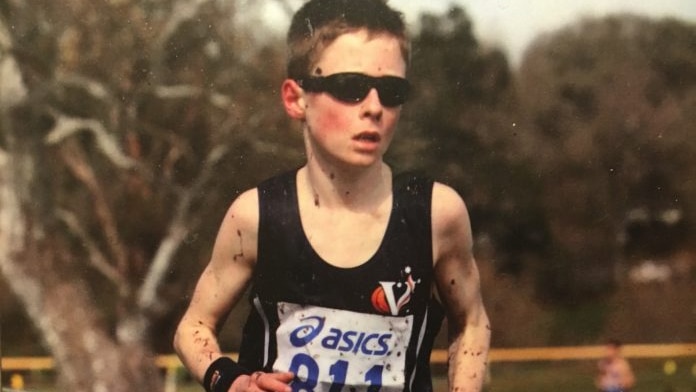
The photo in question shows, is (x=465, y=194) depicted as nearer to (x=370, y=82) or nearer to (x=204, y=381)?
(x=370, y=82)

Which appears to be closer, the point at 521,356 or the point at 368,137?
the point at 368,137

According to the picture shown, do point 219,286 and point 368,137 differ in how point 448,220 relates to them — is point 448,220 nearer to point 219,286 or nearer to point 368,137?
point 368,137

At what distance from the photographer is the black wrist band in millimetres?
1909

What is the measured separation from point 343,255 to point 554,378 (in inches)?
23.3

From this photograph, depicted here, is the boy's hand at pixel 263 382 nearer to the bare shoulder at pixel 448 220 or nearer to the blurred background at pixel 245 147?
the blurred background at pixel 245 147

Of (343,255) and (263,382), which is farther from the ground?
(343,255)

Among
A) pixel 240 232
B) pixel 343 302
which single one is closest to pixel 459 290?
pixel 343 302

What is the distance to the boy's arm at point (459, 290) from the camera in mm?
1983

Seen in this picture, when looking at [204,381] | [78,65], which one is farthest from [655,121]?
[78,65]

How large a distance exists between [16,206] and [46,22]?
424 mm

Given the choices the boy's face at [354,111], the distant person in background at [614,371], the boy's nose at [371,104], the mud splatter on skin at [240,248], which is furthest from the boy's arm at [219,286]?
the distant person in background at [614,371]

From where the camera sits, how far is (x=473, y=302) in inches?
79.6

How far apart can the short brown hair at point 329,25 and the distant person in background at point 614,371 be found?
84 centimetres

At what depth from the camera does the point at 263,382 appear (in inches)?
73.4
